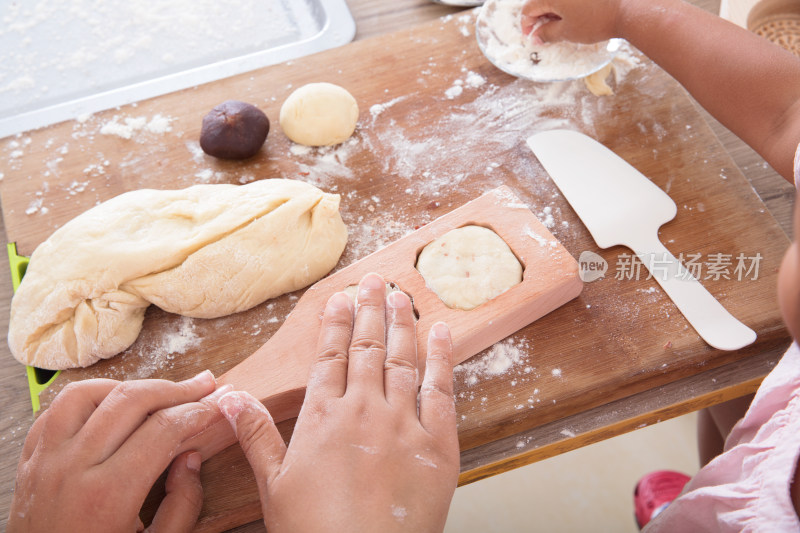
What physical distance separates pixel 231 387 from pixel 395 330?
1.01 feet

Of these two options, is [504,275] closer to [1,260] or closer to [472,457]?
[472,457]

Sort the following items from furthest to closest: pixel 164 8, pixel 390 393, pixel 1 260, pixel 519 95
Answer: pixel 164 8 < pixel 519 95 < pixel 1 260 < pixel 390 393

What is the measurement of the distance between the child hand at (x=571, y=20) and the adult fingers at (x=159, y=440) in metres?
1.16

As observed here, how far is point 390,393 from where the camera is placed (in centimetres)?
96

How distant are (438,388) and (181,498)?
470 millimetres

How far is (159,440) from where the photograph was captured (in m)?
0.95

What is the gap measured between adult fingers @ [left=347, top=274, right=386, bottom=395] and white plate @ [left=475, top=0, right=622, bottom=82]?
739mm

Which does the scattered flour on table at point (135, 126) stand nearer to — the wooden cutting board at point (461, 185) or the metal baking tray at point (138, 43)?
the wooden cutting board at point (461, 185)

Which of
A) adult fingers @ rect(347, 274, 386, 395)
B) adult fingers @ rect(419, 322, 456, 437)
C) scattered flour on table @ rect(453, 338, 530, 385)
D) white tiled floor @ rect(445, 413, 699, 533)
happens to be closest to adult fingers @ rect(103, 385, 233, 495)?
adult fingers @ rect(347, 274, 386, 395)

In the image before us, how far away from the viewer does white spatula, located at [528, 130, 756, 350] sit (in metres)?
1.16

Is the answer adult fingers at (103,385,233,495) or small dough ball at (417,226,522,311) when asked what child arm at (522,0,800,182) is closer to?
small dough ball at (417,226,522,311)

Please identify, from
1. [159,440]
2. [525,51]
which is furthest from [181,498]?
[525,51]

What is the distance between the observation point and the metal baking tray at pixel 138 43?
5.55 feet

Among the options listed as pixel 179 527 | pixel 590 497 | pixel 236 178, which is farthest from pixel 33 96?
pixel 590 497
